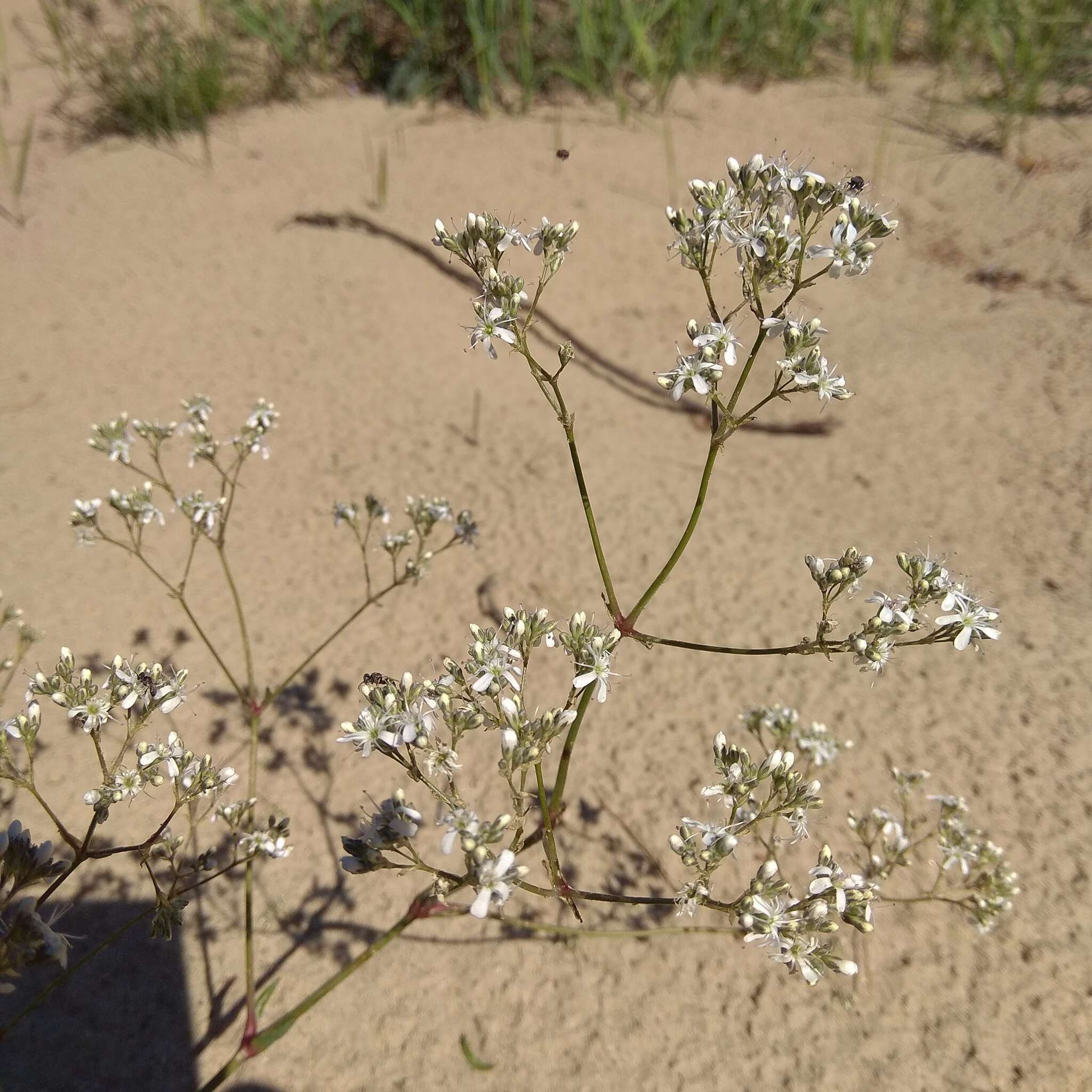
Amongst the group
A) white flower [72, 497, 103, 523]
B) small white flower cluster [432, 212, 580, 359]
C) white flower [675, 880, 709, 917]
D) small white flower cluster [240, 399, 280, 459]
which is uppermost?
small white flower cluster [432, 212, 580, 359]

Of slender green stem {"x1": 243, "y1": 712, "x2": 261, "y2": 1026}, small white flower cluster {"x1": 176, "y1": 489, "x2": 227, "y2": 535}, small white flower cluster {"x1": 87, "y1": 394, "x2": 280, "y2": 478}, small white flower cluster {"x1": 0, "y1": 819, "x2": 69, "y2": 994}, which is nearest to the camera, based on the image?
small white flower cluster {"x1": 0, "y1": 819, "x2": 69, "y2": 994}

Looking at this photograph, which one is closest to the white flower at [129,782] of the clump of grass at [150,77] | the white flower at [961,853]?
the white flower at [961,853]

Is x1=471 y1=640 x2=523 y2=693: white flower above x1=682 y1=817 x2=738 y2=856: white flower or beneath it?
above

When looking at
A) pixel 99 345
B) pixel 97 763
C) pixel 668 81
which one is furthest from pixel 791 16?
pixel 97 763

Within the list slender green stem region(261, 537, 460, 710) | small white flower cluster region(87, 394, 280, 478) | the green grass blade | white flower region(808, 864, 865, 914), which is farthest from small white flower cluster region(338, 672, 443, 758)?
the green grass blade

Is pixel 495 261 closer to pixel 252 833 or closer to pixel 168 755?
pixel 168 755

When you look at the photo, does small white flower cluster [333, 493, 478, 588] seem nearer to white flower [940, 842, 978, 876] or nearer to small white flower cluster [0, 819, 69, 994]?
small white flower cluster [0, 819, 69, 994]

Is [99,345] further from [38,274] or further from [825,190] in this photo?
[825,190]
